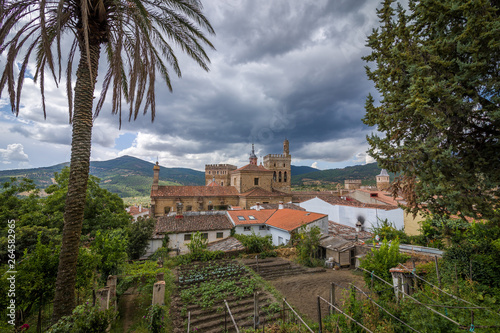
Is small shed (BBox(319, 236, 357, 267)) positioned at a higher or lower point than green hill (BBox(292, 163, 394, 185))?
lower

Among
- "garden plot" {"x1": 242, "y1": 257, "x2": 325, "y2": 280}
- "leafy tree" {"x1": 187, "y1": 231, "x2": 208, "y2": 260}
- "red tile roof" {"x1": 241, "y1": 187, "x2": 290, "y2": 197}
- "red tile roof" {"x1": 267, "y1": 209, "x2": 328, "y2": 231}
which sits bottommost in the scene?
"garden plot" {"x1": 242, "y1": 257, "x2": 325, "y2": 280}

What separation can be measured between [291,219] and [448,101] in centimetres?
1711

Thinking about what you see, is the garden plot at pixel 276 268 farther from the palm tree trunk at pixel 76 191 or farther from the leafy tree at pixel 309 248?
the palm tree trunk at pixel 76 191

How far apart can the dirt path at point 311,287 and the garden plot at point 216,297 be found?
3.77 ft

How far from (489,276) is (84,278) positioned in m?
12.7

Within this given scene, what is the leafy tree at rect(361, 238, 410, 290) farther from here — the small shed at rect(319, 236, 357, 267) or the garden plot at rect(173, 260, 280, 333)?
the small shed at rect(319, 236, 357, 267)

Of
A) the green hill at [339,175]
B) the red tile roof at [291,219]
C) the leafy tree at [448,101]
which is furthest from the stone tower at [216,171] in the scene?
the green hill at [339,175]

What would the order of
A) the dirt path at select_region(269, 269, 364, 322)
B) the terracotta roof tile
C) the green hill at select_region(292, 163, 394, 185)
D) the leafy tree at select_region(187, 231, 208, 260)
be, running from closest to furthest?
the dirt path at select_region(269, 269, 364, 322) → the leafy tree at select_region(187, 231, 208, 260) → the terracotta roof tile → the green hill at select_region(292, 163, 394, 185)

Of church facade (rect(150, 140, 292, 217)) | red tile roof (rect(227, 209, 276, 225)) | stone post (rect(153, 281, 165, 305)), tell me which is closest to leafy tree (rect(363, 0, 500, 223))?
stone post (rect(153, 281, 165, 305))

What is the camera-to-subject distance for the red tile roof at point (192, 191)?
3062cm

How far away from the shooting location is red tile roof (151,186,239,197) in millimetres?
30616

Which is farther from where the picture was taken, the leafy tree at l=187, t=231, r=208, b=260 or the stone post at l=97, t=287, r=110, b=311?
the leafy tree at l=187, t=231, r=208, b=260

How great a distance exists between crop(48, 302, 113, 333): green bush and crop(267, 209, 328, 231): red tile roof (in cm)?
1520

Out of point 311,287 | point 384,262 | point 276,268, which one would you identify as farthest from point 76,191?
point 276,268
